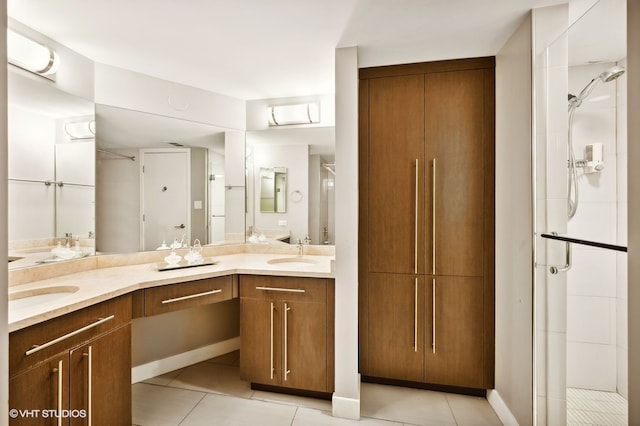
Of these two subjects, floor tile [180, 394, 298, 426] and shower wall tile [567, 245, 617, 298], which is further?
→ floor tile [180, 394, 298, 426]

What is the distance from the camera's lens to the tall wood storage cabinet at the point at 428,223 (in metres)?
1.98

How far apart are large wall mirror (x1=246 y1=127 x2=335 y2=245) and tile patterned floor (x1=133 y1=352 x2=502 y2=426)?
1.20 m

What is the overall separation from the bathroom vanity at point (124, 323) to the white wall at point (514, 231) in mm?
1088

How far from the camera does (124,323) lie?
5.18 feet

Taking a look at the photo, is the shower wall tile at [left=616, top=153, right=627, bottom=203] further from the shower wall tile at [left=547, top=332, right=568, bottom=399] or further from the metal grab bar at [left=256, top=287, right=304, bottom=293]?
the metal grab bar at [left=256, top=287, right=304, bottom=293]

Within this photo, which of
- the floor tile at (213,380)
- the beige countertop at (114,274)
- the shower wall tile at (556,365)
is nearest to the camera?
the beige countertop at (114,274)

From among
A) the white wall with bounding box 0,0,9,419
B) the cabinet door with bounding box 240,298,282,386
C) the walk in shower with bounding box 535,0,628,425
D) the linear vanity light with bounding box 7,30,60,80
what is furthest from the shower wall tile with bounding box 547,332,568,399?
the linear vanity light with bounding box 7,30,60,80

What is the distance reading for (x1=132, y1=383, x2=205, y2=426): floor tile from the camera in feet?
5.89

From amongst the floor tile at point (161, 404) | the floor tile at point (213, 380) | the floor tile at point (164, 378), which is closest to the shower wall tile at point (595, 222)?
the floor tile at point (213, 380)

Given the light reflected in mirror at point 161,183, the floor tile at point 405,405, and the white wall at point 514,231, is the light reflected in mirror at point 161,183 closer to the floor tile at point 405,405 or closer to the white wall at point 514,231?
the floor tile at point 405,405

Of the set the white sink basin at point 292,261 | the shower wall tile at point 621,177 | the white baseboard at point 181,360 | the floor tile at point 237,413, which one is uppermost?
the shower wall tile at point 621,177

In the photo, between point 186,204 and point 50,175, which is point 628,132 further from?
point 50,175

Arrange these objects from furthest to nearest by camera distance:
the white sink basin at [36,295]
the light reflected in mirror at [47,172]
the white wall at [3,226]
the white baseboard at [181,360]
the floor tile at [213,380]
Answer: the white baseboard at [181,360], the floor tile at [213,380], the light reflected in mirror at [47,172], the white sink basin at [36,295], the white wall at [3,226]

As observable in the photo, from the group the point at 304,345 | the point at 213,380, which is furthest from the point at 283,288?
the point at 213,380
